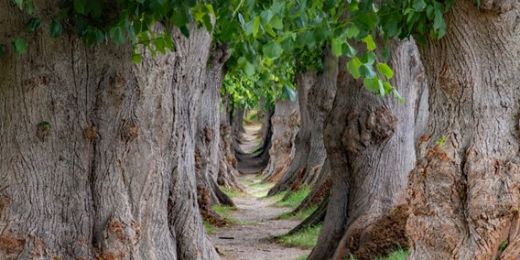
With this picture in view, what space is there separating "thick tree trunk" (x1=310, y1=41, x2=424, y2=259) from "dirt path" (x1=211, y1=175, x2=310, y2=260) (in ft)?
6.48

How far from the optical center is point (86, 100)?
7.16m

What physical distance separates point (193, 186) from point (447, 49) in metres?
5.10

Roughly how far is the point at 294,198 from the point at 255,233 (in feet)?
19.0

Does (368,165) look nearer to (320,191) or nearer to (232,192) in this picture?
(320,191)

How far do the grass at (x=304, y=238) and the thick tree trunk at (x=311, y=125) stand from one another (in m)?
6.01

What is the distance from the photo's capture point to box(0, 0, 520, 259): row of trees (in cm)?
550

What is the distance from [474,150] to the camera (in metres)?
5.50

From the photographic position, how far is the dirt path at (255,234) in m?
13.0

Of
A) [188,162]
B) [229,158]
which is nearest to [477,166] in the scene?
[188,162]

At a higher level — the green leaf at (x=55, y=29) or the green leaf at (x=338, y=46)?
the green leaf at (x=55, y=29)

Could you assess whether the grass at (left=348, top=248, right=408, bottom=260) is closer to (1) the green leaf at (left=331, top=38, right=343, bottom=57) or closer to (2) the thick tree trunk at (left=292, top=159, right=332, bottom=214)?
(1) the green leaf at (left=331, top=38, right=343, bottom=57)

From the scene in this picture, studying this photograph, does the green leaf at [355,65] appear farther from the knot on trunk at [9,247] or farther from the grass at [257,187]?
the grass at [257,187]

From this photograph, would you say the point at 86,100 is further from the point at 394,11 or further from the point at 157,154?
the point at 394,11

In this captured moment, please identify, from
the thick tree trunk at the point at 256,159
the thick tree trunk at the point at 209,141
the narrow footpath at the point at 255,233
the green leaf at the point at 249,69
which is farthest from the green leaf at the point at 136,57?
the thick tree trunk at the point at 256,159
